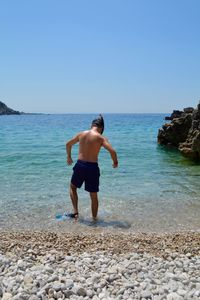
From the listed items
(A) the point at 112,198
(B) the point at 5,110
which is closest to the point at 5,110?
(B) the point at 5,110

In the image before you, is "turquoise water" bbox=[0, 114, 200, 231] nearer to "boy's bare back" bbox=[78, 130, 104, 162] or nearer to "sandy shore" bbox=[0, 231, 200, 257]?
"sandy shore" bbox=[0, 231, 200, 257]

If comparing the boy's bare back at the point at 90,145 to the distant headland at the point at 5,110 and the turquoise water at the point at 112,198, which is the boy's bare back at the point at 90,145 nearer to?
the turquoise water at the point at 112,198

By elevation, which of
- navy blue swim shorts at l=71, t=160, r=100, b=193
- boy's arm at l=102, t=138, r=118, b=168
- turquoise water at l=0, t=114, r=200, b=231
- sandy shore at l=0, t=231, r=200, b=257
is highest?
boy's arm at l=102, t=138, r=118, b=168

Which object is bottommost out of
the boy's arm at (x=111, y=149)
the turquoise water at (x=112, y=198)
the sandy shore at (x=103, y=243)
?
the turquoise water at (x=112, y=198)

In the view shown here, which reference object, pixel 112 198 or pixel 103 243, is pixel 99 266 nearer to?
pixel 103 243

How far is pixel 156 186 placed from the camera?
11.8 m

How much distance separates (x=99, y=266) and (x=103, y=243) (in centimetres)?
110

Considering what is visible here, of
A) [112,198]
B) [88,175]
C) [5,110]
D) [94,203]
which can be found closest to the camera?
[88,175]

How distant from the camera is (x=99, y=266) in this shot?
195 inches

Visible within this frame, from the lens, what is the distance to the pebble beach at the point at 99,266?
420cm

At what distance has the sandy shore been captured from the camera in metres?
5.67

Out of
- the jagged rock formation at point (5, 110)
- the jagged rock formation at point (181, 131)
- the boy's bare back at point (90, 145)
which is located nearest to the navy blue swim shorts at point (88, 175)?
the boy's bare back at point (90, 145)

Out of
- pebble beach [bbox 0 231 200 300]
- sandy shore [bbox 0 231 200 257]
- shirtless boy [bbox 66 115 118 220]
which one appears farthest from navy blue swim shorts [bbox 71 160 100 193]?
pebble beach [bbox 0 231 200 300]

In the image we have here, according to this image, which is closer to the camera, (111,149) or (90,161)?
(111,149)
